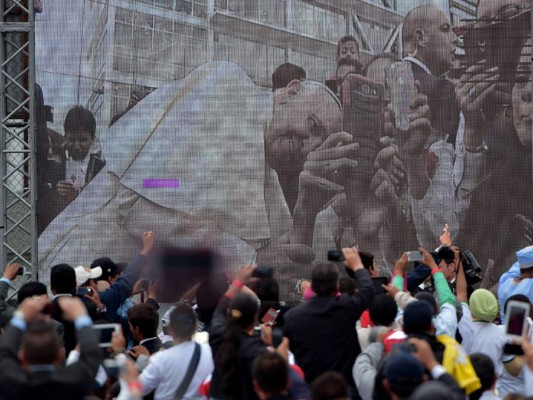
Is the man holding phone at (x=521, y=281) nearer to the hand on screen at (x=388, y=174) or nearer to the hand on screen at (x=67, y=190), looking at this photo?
the hand on screen at (x=388, y=174)

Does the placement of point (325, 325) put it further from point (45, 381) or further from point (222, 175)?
point (222, 175)

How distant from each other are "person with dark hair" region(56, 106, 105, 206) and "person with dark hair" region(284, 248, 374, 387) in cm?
459

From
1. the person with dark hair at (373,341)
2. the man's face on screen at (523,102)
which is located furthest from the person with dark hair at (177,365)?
the man's face on screen at (523,102)

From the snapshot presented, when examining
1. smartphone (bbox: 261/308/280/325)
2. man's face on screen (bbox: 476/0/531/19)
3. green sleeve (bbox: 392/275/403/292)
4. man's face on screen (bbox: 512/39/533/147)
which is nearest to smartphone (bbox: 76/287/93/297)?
smartphone (bbox: 261/308/280/325)

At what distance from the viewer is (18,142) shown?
10469 millimetres

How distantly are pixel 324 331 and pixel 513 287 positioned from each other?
2.55 m

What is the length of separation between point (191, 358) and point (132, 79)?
496 centimetres

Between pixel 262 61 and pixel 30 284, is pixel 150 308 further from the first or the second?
pixel 262 61

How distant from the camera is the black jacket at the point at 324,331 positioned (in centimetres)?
620

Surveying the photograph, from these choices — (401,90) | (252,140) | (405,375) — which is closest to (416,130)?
(401,90)

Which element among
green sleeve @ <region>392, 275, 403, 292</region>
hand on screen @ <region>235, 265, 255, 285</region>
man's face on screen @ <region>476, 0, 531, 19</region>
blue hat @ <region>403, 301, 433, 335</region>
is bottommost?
blue hat @ <region>403, 301, 433, 335</region>

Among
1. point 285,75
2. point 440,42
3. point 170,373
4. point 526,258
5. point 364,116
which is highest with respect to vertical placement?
point 440,42

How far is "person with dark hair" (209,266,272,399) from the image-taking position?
216 inches

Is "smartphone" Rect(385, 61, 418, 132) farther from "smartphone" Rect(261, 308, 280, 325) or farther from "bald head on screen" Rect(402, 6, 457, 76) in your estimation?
"smartphone" Rect(261, 308, 280, 325)
